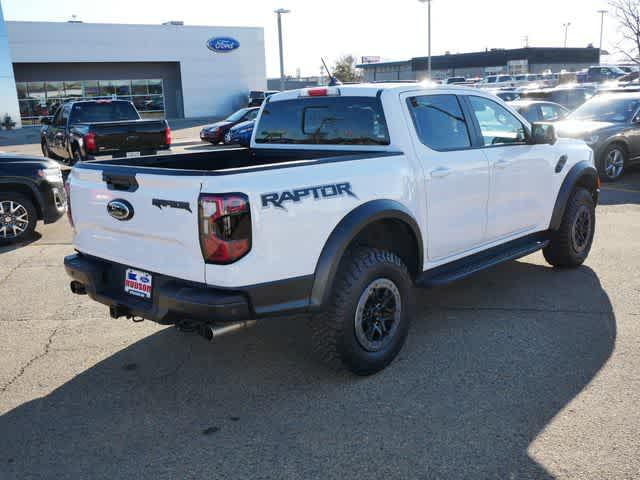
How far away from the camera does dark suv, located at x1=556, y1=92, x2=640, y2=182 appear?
1227 cm

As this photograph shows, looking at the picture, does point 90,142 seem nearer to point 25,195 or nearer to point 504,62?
point 25,195

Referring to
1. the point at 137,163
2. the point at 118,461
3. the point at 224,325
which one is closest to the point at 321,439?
the point at 224,325

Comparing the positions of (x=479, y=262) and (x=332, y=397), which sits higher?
(x=479, y=262)

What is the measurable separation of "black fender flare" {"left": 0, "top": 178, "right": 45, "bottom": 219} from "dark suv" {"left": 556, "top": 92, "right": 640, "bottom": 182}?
31.2 feet

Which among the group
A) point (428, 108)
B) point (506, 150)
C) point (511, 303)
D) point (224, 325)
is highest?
point (428, 108)

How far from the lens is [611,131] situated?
12.3m

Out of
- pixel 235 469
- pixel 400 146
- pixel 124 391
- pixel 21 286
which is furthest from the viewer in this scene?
pixel 21 286

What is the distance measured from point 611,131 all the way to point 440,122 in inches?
346

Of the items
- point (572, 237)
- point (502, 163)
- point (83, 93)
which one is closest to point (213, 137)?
point (572, 237)

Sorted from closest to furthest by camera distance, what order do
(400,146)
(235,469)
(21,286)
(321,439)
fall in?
1. (235,469)
2. (321,439)
3. (400,146)
4. (21,286)

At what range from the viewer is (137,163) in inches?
189

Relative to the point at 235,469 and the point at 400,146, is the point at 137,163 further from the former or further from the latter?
the point at 235,469

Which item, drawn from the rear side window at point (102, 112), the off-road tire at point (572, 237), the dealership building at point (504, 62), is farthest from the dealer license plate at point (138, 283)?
the dealership building at point (504, 62)

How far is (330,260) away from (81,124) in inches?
448
